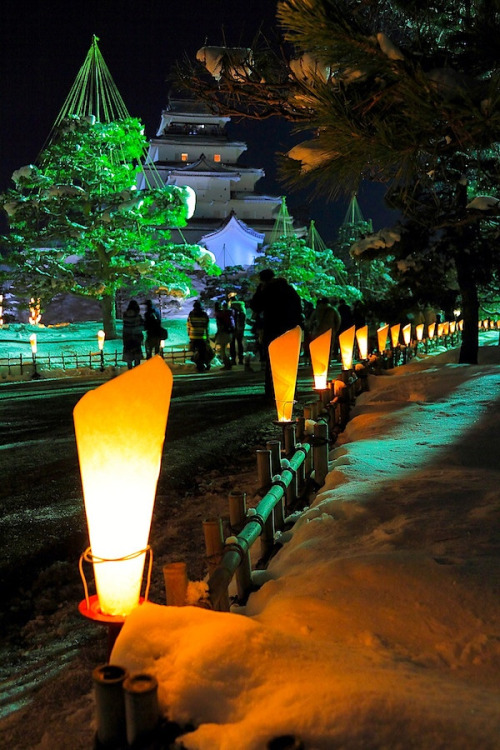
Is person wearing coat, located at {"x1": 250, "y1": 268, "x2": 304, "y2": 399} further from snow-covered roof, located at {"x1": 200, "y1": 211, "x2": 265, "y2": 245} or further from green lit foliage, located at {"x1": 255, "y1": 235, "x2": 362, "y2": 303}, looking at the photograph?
snow-covered roof, located at {"x1": 200, "y1": 211, "x2": 265, "y2": 245}

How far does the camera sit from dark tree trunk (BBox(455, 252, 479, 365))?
428 inches

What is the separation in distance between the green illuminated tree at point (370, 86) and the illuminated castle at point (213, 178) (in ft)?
101

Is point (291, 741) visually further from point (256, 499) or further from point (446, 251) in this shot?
point (446, 251)

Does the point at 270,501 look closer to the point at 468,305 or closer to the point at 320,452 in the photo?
the point at 320,452

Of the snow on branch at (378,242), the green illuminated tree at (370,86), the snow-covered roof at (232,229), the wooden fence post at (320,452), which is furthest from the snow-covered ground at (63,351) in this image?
Answer: the green illuminated tree at (370,86)

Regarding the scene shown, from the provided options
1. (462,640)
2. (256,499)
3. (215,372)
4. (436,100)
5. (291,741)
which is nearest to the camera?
(291,741)

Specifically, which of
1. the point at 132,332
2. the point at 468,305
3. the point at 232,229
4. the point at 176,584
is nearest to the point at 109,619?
the point at 176,584

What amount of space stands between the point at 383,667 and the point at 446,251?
1041 centimetres

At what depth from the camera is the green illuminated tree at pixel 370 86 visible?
258 cm

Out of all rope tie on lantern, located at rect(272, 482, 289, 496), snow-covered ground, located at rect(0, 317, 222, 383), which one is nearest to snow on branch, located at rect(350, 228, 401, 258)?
snow-covered ground, located at rect(0, 317, 222, 383)

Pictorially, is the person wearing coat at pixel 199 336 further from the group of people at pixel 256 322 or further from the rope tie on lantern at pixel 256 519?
the rope tie on lantern at pixel 256 519

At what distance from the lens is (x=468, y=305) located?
11.1 metres

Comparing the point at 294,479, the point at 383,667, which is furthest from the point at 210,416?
the point at 383,667

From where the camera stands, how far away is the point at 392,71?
8.70ft
